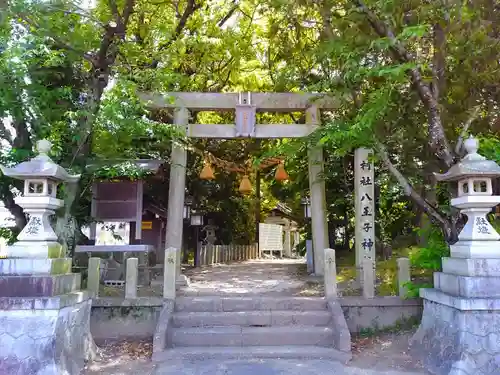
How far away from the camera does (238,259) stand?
21.6 metres

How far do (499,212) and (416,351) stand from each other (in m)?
4.60

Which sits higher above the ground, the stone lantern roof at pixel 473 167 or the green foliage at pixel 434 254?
the stone lantern roof at pixel 473 167

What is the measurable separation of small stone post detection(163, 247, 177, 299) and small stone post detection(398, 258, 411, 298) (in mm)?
4506

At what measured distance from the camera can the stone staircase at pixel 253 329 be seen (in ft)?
22.2

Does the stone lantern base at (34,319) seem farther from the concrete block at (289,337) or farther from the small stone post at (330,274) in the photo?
the small stone post at (330,274)

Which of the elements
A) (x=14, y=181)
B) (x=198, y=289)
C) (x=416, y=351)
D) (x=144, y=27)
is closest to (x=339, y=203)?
(x=198, y=289)

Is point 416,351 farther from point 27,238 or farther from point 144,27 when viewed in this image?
point 144,27

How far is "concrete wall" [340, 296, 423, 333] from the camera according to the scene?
7.96 metres

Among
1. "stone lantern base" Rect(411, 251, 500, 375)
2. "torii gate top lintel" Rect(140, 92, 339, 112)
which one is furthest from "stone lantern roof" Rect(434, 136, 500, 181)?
"torii gate top lintel" Rect(140, 92, 339, 112)

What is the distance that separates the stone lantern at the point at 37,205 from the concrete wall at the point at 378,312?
554 centimetres

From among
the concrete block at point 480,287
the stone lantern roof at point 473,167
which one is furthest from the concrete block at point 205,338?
the stone lantern roof at point 473,167

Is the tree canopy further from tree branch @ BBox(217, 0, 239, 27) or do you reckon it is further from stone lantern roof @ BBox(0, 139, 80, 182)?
tree branch @ BBox(217, 0, 239, 27)

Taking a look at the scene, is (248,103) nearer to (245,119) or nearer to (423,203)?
(245,119)

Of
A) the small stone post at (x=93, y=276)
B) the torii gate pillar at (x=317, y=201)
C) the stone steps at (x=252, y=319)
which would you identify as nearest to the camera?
the stone steps at (x=252, y=319)
